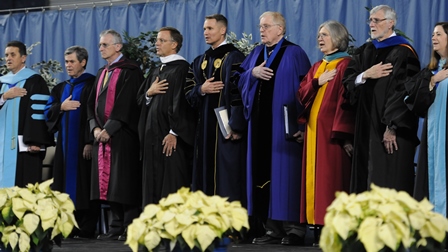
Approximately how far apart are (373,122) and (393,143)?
235 millimetres

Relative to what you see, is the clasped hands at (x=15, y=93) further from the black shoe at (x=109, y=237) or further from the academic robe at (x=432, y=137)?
the academic robe at (x=432, y=137)

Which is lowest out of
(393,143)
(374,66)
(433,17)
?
(393,143)

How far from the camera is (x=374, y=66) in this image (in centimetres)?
684

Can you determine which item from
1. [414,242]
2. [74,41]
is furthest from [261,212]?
[74,41]

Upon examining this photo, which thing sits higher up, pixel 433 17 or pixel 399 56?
pixel 433 17

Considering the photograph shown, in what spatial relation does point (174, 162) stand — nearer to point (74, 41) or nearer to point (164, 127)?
point (164, 127)

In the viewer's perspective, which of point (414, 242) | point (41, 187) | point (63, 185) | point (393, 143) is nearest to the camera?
point (414, 242)

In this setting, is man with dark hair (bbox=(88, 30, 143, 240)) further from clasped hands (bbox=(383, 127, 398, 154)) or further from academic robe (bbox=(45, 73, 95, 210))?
clasped hands (bbox=(383, 127, 398, 154))

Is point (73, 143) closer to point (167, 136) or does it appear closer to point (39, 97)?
point (39, 97)

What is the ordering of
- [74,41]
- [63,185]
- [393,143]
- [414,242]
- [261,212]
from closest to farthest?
[414,242]
[393,143]
[261,212]
[63,185]
[74,41]

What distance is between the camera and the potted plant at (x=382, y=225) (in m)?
3.57

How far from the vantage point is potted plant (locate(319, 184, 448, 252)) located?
3570 millimetres

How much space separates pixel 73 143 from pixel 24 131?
0.54 m

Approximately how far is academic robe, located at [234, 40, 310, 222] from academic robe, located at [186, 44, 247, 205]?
16 centimetres
